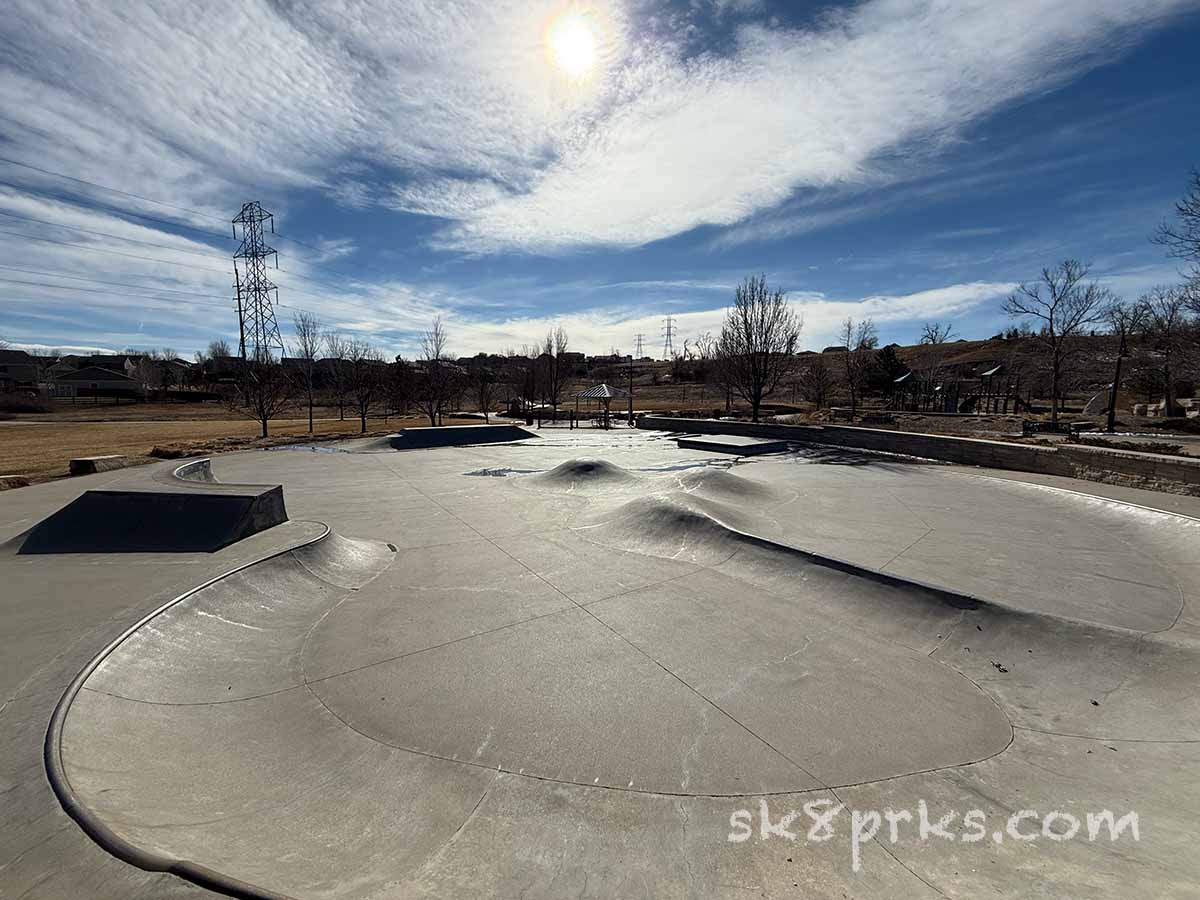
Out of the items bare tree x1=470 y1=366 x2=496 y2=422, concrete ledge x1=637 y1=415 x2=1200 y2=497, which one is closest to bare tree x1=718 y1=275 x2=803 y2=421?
concrete ledge x1=637 y1=415 x2=1200 y2=497

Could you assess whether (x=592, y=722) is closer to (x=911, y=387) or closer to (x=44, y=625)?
(x=44, y=625)

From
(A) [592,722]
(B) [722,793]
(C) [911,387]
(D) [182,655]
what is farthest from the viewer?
(C) [911,387]

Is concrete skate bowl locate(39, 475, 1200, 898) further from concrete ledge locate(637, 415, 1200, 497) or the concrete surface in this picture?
the concrete surface

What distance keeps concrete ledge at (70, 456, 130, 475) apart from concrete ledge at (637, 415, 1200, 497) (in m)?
24.5

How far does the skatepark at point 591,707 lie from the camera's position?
2.79m

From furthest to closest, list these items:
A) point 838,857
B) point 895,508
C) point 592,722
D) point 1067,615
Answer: point 895,508, point 1067,615, point 592,722, point 838,857

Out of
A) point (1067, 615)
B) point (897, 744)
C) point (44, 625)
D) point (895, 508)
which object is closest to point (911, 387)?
point (895, 508)

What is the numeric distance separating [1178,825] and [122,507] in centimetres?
1251

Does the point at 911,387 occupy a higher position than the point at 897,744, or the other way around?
the point at 911,387

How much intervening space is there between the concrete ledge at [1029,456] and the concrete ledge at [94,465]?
80.2 ft

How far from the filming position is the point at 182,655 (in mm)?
4961

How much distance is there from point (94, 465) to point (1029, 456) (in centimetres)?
2793

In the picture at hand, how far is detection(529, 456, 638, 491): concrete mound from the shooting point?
13.6 meters

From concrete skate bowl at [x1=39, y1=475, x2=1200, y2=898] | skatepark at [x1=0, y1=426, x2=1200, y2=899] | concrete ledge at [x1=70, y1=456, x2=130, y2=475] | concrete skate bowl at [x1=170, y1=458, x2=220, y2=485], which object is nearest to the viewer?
skatepark at [x1=0, y1=426, x2=1200, y2=899]
